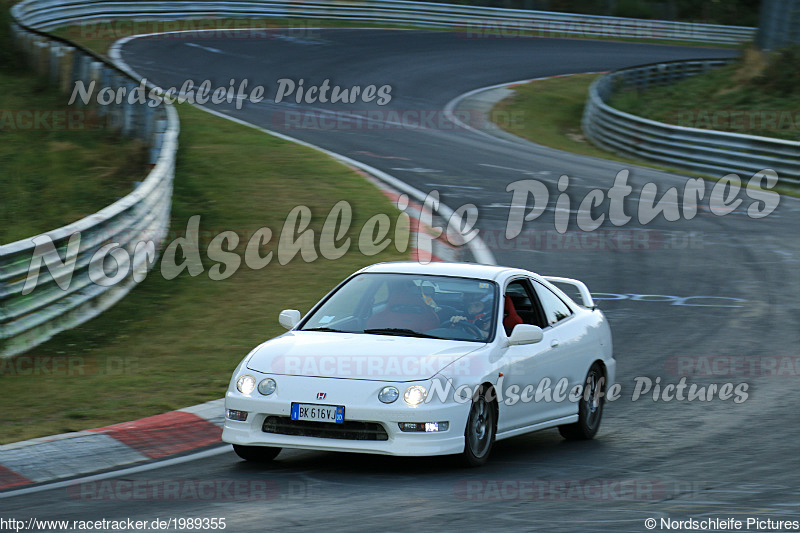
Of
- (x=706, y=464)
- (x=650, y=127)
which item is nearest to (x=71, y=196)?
(x=706, y=464)

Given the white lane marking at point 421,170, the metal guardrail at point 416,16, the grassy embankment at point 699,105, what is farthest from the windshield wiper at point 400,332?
the metal guardrail at point 416,16

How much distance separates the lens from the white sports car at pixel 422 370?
7.57 m

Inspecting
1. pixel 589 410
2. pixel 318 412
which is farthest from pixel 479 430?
pixel 589 410

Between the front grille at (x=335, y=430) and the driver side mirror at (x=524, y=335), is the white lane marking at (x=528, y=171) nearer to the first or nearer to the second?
the driver side mirror at (x=524, y=335)

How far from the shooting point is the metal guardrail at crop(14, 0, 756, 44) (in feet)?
129

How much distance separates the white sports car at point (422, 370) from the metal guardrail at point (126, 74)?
3.78m

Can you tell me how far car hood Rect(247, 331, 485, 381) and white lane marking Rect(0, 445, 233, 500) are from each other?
31.2 inches

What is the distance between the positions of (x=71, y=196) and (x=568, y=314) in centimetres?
1038

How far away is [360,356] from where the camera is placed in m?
7.88

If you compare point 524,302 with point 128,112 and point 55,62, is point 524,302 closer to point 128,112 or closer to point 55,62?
point 128,112

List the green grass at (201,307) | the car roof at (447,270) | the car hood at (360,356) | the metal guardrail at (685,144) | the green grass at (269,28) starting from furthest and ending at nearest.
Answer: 1. the green grass at (269,28)
2. the metal guardrail at (685,144)
3. the green grass at (201,307)
4. the car roof at (447,270)
5. the car hood at (360,356)

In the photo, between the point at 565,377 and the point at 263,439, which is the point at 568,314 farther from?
the point at 263,439

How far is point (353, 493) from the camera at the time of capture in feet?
23.2

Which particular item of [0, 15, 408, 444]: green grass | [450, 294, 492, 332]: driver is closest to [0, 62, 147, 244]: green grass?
[0, 15, 408, 444]: green grass
